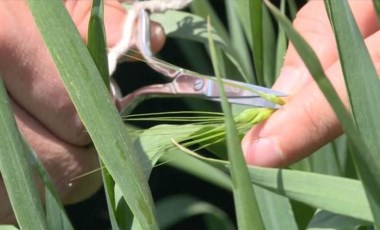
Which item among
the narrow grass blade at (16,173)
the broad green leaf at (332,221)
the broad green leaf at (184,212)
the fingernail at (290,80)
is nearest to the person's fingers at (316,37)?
the fingernail at (290,80)

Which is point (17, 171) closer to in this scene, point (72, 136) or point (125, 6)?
point (72, 136)

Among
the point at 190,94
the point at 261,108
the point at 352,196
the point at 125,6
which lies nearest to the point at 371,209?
the point at 352,196

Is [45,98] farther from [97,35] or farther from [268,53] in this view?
[268,53]

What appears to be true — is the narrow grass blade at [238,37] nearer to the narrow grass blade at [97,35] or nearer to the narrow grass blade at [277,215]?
the narrow grass blade at [277,215]

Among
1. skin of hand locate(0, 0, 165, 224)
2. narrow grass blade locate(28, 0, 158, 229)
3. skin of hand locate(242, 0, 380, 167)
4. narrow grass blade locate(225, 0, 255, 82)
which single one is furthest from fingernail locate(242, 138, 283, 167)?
narrow grass blade locate(225, 0, 255, 82)

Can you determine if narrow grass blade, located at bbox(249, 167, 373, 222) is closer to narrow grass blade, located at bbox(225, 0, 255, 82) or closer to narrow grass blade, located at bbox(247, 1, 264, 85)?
narrow grass blade, located at bbox(247, 1, 264, 85)
